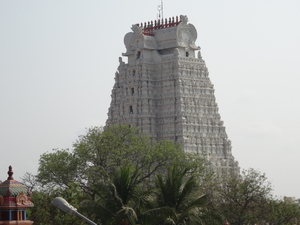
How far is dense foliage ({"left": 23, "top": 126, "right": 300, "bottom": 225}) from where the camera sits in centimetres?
5141

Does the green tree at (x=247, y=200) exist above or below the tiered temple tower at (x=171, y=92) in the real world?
below

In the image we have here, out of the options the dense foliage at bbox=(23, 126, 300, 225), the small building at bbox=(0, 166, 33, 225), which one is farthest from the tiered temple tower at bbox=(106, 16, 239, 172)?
the small building at bbox=(0, 166, 33, 225)

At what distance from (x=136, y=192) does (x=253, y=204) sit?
26.3m

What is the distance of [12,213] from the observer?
47.2 m

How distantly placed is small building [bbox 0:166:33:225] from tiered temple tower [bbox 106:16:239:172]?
70287 millimetres

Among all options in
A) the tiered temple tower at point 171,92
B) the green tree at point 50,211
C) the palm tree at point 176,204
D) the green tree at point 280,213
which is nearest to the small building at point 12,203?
the palm tree at point 176,204

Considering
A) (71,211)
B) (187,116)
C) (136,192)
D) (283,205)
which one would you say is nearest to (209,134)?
(187,116)

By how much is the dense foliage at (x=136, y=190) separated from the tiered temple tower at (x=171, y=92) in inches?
866

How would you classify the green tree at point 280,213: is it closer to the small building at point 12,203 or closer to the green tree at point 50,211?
the green tree at point 50,211

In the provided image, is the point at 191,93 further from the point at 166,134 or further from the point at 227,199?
the point at 227,199

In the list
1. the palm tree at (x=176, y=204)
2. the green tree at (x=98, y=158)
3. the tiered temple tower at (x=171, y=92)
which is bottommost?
the palm tree at (x=176, y=204)

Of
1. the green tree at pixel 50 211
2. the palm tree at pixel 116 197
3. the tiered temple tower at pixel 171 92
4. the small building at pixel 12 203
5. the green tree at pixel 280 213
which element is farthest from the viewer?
the tiered temple tower at pixel 171 92

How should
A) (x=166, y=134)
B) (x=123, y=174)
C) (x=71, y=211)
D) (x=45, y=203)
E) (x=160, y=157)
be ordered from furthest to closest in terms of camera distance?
(x=166, y=134), (x=160, y=157), (x=45, y=203), (x=123, y=174), (x=71, y=211)

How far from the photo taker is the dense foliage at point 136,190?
51406 millimetres
